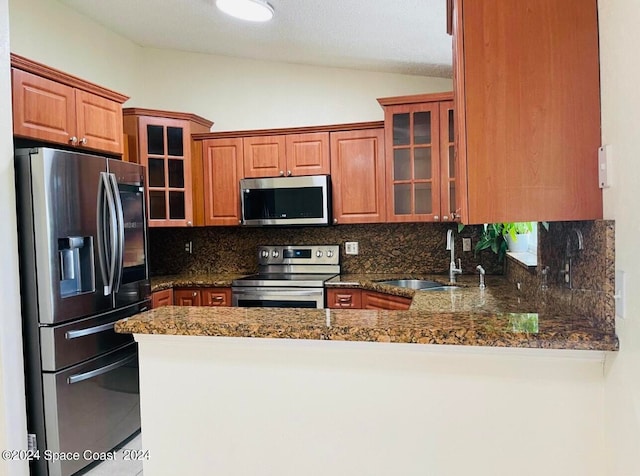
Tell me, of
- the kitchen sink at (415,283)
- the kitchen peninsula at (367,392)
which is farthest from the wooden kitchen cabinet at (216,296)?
the kitchen peninsula at (367,392)

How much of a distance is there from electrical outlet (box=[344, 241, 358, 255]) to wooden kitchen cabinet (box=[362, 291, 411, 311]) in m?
0.65

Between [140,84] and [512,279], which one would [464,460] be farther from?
[140,84]

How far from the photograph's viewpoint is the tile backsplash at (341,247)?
3773 millimetres

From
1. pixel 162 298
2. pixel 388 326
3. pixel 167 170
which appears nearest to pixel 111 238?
pixel 162 298

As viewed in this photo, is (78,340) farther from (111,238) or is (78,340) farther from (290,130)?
(290,130)

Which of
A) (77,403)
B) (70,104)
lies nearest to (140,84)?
(70,104)

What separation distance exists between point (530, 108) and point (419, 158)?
2.30 meters

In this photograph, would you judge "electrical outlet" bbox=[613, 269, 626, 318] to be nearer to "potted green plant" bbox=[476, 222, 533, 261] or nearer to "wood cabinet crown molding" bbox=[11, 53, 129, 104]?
"potted green plant" bbox=[476, 222, 533, 261]

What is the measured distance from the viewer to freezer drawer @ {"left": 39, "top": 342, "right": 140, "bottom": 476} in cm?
226

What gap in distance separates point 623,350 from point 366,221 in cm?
264

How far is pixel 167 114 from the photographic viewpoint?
369 centimetres

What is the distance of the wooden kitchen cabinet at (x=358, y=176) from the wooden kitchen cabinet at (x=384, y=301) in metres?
0.64

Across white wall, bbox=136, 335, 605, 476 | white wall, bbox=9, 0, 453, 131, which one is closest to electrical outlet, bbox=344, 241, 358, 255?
white wall, bbox=9, 0, 453, 131

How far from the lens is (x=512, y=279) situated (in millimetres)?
2941
